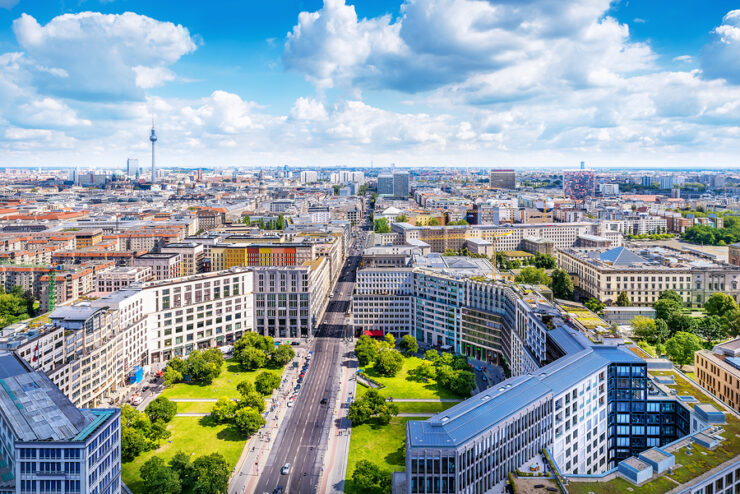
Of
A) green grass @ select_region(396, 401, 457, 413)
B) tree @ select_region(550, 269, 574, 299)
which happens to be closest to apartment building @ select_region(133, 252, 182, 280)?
green grass @ select_region(396, 401, 457, 413)

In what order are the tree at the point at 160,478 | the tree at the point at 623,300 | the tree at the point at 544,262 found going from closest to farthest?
the tree at the point at 160,478, the tree at the point at 623,300, the tree at the point at 544,262

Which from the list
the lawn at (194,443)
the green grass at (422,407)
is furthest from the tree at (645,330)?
the lawn at (194,443)

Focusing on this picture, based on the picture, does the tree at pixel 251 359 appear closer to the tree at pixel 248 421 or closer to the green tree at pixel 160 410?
the green tree at pixel 160 410

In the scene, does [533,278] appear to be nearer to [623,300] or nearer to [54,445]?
[623,300]

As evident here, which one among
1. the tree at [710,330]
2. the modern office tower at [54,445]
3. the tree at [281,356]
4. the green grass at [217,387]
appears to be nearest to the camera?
the modern office tower at [54,445]

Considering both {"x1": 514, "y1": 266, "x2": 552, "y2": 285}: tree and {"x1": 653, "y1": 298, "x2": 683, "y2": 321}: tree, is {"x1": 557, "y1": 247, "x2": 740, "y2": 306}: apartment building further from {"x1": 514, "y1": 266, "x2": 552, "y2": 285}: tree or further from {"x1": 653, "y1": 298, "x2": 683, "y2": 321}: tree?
{"x1": 653, "y1": 298, "x2": 683, "y2": 321}: tree

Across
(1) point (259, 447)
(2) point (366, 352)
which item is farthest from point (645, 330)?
(1) point (259, 447)
